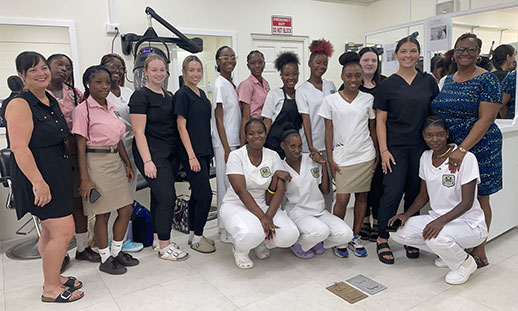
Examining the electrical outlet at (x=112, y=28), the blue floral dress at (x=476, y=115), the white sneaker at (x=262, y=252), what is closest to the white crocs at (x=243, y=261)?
the white sneaker at (x=262, y=252)

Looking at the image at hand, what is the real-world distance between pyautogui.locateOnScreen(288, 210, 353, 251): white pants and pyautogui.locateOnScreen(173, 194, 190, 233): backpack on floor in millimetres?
1101

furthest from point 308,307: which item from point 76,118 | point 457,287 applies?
point 76,118

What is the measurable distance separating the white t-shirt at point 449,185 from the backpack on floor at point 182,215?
1.92m

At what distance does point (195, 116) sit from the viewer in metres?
2.65

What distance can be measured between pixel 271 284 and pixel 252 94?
4.41ft

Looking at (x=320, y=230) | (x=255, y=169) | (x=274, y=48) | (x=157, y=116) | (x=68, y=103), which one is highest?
(x=274, y=48)

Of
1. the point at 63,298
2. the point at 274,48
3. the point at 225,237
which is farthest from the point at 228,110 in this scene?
the point at 274,48

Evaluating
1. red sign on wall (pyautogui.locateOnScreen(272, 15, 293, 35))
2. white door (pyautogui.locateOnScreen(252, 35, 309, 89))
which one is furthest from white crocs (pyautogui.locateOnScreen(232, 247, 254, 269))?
red sign on wall (pyautogui.locateOnScreen(272, 15, 293, 35))

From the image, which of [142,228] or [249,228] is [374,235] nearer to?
[249,228]

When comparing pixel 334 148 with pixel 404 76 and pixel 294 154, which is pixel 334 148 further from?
pixel 404 76

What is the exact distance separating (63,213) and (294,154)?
1.40 meters

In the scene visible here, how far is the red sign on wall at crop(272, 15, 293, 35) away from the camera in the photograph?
5.01 meters

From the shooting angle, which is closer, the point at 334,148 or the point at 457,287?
the point at 457,287

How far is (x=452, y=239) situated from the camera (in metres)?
2.20
